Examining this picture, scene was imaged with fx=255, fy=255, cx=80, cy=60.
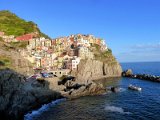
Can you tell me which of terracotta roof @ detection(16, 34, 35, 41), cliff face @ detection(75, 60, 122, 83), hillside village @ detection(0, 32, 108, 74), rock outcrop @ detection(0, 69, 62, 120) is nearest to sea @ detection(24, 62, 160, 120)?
rock outcrop @ detection(0, 69, 62, 120)

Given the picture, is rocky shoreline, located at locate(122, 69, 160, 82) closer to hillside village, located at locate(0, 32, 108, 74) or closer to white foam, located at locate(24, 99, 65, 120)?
hillside village, located at locate(0, 32, 108, 74)

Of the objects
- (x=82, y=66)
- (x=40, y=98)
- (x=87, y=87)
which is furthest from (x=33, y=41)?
(x=40, y=98)

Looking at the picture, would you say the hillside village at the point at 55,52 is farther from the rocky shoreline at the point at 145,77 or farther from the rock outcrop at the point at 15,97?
the rock outcrop at the point at 15,97

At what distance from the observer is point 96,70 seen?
16225 cm

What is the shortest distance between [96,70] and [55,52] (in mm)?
32926

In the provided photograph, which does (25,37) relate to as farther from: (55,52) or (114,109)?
(114,109)

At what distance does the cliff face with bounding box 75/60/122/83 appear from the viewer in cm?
15325

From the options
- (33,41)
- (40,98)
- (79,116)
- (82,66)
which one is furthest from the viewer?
(33,41)

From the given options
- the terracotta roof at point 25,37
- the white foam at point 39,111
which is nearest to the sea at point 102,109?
the white foam at point 39,111

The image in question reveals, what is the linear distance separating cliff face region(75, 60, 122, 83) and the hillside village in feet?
16.8

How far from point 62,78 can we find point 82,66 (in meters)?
28.6

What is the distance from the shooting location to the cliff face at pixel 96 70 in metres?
153

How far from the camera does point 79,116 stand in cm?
6594

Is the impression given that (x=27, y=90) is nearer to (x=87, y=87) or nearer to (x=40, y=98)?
(x=40, y=98)
